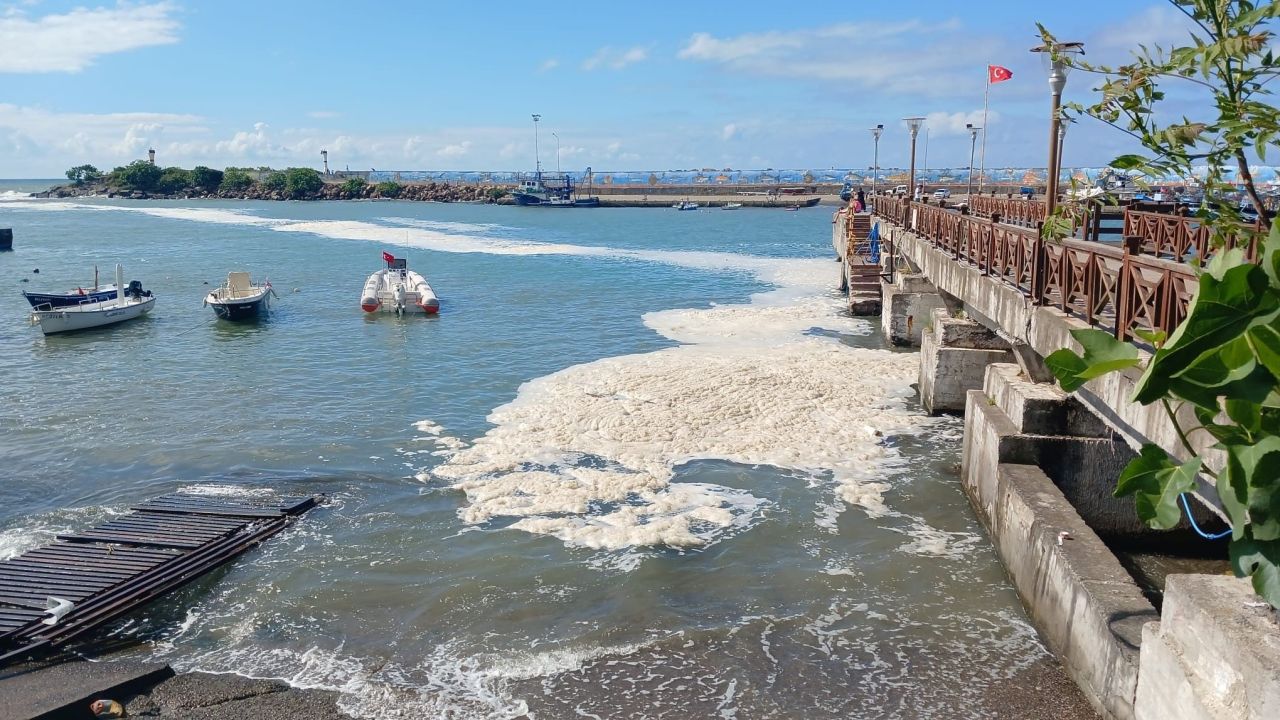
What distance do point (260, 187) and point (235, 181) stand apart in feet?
18.7

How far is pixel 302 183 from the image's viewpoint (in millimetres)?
163500

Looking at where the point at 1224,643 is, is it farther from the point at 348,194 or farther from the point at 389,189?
the point at 348,194

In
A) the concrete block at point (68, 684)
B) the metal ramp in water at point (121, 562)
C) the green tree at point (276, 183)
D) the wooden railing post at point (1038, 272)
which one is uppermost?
the green tree at point (276, 183)

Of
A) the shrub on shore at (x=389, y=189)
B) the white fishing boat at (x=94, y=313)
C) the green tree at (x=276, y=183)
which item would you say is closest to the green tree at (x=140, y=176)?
the green tree at (x=276, y=183)

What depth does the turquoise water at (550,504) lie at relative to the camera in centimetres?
858

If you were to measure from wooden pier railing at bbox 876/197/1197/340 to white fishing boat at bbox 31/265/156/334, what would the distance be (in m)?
26.5

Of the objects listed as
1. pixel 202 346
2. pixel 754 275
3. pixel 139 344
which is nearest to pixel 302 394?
pixel 202 346

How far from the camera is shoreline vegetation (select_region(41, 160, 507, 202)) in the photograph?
161000mm

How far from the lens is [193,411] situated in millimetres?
19188

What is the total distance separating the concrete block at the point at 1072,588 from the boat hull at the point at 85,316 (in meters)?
28.8

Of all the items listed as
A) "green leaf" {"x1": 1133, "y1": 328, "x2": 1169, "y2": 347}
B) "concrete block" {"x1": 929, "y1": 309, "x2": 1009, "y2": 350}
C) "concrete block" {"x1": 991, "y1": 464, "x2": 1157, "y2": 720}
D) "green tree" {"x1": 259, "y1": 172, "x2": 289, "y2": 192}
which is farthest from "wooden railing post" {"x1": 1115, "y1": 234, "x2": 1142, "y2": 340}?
"green tree" {"x1": 259, "y1": 172, "x2": 289, "y2": 192}

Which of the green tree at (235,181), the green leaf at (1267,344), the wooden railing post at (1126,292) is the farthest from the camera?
the green tree at (235,181)

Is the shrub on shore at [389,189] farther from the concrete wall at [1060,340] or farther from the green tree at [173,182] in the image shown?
the concrete wall at [1060,340]

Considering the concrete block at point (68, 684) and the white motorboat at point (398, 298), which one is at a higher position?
the white motorboat at point (398, 298)
